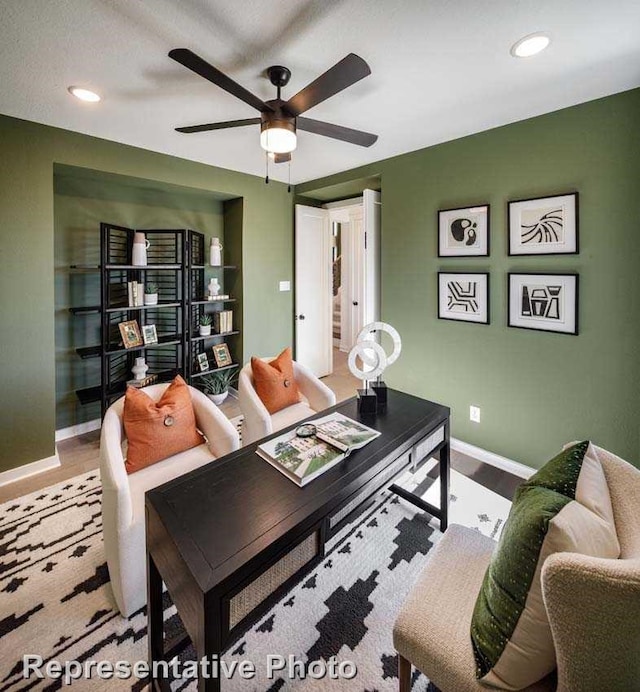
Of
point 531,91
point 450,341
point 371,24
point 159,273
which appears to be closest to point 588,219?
point 531,91

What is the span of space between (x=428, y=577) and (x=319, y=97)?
198cm

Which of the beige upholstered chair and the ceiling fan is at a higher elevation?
the ceiling fan

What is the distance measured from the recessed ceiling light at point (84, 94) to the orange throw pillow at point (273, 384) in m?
1.88

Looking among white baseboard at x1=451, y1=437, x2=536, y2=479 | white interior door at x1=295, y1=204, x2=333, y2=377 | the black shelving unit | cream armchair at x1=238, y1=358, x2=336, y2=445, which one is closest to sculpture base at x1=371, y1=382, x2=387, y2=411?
cream armchair at x1=238, y1=358, x2=336, y2=445

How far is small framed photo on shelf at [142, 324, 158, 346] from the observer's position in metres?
3.55

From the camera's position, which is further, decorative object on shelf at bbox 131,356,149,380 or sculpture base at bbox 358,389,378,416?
decorative object on shelf at bbox 131,356,149,380

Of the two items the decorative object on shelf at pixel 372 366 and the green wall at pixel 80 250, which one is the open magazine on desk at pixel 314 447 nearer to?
the decorative object on shelf at pixel 372 366

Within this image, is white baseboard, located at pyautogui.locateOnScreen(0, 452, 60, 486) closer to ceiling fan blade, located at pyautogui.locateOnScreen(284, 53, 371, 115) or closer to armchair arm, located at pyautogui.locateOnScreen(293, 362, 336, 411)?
armchair arm, located at pyautogui.locateOnScreen(293, 362, 336, 411)

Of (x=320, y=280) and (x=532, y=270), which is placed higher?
(x=320, y=280)

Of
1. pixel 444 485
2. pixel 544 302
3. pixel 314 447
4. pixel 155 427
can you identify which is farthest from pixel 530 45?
pixel 155 427

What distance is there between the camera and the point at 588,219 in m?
2.32

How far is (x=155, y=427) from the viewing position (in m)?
1.85

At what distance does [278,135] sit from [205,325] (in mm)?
2560

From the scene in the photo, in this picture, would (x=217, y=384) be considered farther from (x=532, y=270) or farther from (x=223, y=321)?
(x=532, y=270)
